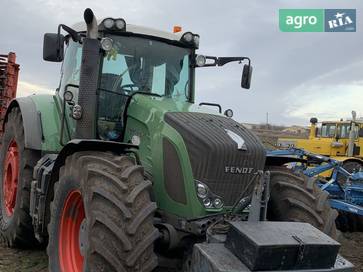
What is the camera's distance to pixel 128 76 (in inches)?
211

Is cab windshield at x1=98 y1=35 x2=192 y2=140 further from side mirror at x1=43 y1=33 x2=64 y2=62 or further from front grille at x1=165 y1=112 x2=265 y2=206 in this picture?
front grille at x1=165 y1=112 x2=265 y2=206

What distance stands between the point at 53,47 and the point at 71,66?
65cm

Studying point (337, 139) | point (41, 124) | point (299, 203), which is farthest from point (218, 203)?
point (337, 139)

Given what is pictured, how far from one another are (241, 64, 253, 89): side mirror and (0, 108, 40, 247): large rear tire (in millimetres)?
2652

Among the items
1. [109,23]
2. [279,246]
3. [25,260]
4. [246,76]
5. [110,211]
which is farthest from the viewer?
[246,76]

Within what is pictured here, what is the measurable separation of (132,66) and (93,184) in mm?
1840

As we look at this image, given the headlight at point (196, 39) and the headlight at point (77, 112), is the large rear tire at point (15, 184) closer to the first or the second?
the headlight at point (77, 112)

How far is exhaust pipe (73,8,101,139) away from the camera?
4.91 metres

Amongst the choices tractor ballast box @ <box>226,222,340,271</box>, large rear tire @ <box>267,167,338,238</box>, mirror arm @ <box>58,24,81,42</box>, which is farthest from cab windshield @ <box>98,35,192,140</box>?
tractor ballast box @ <box>226,222,340,271</box>

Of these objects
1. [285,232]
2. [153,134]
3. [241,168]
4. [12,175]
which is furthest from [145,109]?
[12,175]

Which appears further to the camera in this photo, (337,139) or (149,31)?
(337,139)

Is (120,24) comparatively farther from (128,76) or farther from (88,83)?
(88,83)

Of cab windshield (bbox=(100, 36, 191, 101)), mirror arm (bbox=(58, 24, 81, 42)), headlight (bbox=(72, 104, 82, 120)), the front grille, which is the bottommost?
the front grille

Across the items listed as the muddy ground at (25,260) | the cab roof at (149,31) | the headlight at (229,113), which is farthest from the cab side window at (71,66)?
the muddy ground at (25,260)
